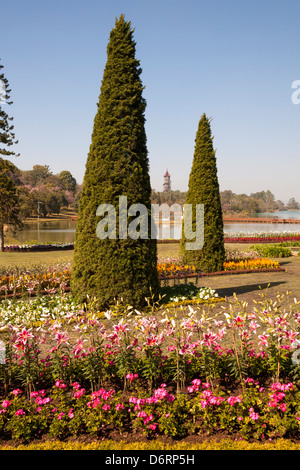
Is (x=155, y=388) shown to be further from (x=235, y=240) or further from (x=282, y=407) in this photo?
(x=235, y=240)

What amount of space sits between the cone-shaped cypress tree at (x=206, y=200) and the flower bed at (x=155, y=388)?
826cm

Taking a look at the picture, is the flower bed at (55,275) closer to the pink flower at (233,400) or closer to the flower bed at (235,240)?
the pink flower at (233,400)

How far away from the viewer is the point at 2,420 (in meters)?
3.28

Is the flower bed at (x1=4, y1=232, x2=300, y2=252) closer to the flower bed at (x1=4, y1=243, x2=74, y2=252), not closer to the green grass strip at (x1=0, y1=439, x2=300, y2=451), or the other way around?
the flower bed at (x1=4, y1=243, x2=74, y2=252)

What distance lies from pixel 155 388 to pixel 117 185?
420 centimetres

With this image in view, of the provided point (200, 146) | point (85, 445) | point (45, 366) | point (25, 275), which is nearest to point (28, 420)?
point (85, 445)

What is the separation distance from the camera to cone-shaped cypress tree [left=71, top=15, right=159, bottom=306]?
686 cm

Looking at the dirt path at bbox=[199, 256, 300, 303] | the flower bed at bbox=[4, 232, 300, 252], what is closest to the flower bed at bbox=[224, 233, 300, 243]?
the flower bed at bbox=[4, 232, 300, 252]

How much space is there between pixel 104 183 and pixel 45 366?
12.8ft

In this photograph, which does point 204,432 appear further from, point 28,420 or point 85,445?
point 28,420

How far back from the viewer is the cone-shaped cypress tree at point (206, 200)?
12.5 m

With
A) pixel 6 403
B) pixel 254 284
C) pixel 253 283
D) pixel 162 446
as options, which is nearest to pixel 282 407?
pixel 162 446

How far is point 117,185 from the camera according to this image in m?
6.96

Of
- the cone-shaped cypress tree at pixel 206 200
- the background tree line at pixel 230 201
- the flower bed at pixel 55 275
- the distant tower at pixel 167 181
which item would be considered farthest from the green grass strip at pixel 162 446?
the distant tower at pixel 167 181
